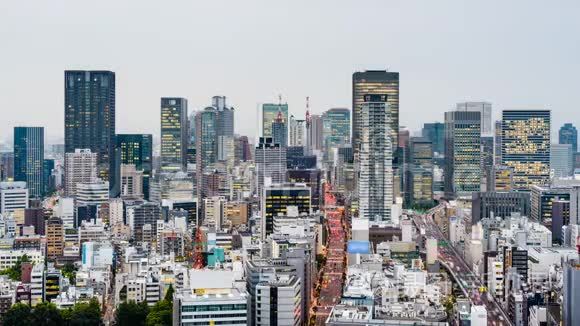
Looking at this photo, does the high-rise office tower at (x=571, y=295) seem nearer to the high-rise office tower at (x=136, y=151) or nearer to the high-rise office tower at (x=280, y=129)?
the high-rise office tower at (x=136, y=151)

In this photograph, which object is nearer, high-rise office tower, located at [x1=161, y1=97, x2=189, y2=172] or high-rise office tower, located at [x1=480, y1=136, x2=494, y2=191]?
high-rise office tower, located at [x1=480, y1=136, x2=494, y2=191]

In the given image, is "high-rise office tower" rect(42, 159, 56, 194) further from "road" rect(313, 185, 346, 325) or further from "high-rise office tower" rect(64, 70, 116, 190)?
"road" rect(313, 185, 346, 325)

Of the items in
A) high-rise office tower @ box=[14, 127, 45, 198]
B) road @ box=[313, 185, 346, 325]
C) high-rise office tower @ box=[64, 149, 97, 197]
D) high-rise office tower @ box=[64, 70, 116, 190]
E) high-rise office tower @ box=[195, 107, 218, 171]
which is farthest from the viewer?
high-rise office tower @ box=[195, 107, 218, 171]

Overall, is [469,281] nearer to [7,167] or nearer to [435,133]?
[7,167]

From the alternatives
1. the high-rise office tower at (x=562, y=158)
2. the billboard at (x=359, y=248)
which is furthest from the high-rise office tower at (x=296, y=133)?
the billboard at (x=359, y=248)

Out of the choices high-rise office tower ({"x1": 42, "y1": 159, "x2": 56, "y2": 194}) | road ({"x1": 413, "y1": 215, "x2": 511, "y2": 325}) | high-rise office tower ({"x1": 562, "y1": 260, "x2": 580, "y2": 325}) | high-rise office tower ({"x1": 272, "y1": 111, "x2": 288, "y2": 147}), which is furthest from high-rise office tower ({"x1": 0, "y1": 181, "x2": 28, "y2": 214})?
high-rise office tower ({"x1": 272, "y1": 111, "x2": 288, "y2": 147})

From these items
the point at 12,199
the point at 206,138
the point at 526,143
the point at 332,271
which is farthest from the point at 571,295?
the point at 206,138
